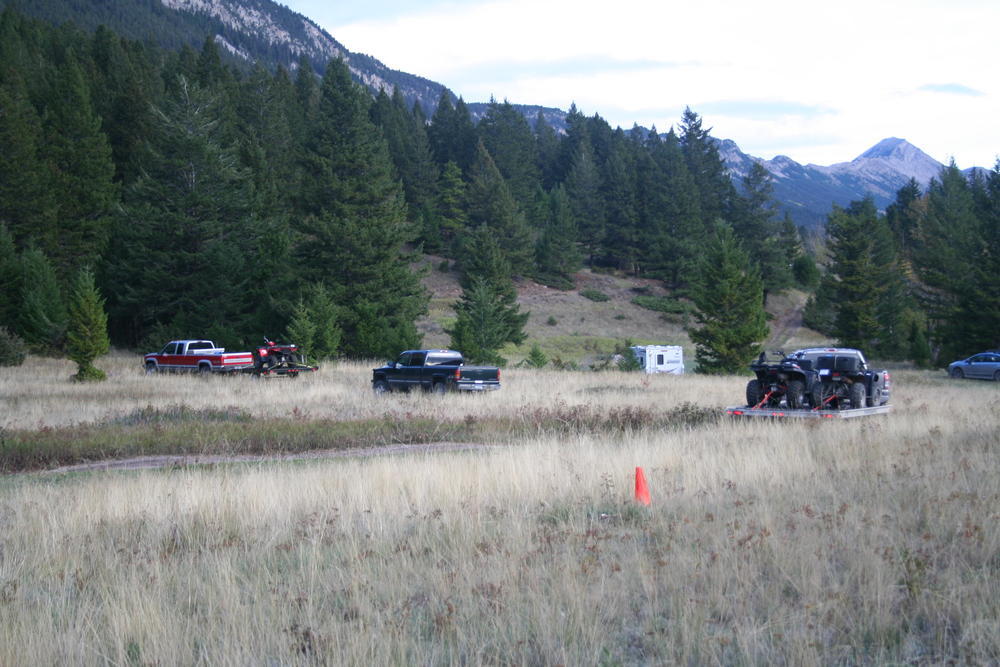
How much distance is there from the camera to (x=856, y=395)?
18031 millimetres

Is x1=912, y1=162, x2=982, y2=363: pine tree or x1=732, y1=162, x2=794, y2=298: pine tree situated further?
x1=732, y1=162, x2=794, y2=298: pine tree

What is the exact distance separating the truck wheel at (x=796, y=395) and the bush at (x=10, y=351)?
31800 millimetres

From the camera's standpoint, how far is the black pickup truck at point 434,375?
951 inches

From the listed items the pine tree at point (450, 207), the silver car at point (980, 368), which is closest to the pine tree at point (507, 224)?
the pine tree at point (450, 207)

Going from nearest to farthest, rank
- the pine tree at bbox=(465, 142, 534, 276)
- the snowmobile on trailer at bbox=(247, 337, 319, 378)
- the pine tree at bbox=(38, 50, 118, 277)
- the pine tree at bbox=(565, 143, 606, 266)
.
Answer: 1. the snowmobile on trailer at bbox=(247, 337, 319, 378)
2. the pine tree at bbox=(38, 50, 118, 277)
3. the pine tree at bbox=(465, 142, 534, 276)
4. the pine tree at bbox=(565, 143, 606, 266)

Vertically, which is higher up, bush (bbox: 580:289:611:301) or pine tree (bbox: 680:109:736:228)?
pine tree (bbox: 680:109:736:228)

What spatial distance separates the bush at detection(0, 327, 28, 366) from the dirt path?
24.2m

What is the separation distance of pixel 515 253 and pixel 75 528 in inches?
2746

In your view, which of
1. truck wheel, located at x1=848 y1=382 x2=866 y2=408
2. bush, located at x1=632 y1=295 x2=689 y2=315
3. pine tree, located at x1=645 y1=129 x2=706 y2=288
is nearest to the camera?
truck wheel, located at x1=848 y1=382 x2=866 y2=408

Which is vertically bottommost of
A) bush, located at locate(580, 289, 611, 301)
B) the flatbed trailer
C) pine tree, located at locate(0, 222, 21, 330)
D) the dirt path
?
the dirt path

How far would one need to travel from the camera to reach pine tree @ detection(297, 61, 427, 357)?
4509cm

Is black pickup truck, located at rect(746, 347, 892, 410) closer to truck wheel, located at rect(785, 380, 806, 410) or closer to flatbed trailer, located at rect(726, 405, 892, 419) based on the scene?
truck wheel, located at rect(785, 380, 806, 410)

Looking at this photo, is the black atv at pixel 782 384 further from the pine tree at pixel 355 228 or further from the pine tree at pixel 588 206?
the pine tree at pixel 588 206

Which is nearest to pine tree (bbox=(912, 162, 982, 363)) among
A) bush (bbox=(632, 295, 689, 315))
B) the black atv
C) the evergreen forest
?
the evergreen forest
